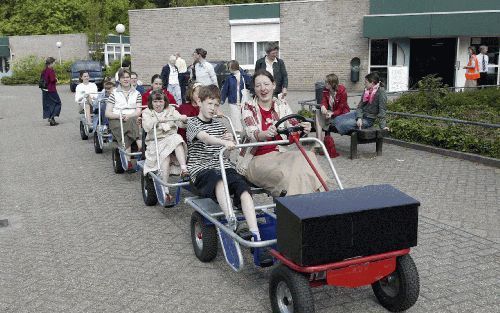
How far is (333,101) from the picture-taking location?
1066 cm

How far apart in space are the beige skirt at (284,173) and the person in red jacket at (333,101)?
16.8 feet

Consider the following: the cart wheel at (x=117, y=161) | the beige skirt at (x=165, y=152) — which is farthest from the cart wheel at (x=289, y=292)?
the cart wheel at (x=117, y=161)

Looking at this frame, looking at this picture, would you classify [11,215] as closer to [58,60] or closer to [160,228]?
[160,228]

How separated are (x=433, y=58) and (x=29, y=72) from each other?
30.5 metres

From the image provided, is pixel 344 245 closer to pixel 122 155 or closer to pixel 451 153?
pixel 122 155

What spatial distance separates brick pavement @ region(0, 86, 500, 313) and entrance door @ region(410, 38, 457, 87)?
54.2ft

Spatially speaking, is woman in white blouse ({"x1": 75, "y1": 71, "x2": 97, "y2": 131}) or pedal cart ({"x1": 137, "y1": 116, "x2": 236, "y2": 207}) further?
woman in white blouse ({"x1": 75, "y1": 71, "x2": 97, "y2": 131})

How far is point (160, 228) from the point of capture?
6.67 metres

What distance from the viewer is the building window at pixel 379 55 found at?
26.0m

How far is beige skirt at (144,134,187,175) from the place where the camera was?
7.07 metres

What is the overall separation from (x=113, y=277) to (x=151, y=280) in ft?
1.23

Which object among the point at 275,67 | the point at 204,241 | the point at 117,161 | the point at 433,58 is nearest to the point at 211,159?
the point at 204,241

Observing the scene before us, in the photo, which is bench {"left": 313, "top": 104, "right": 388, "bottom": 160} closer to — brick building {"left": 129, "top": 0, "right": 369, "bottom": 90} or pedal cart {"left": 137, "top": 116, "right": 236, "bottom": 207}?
pedal cart {"left": 137, "top": 116, "right": 236, "bottom": 207}

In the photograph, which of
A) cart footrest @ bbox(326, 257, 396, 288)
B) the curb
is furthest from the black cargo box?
the curb
